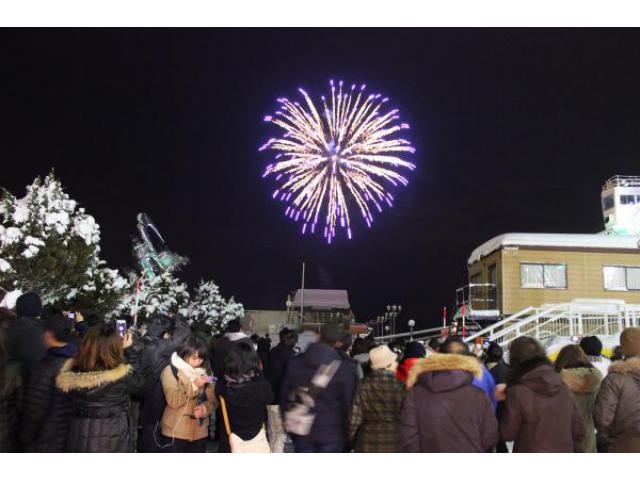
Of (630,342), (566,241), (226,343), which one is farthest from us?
(566,241)

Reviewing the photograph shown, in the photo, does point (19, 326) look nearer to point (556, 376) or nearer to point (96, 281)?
point (556, 376)

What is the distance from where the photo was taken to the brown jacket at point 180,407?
6.52 m

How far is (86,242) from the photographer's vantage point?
1198 inches

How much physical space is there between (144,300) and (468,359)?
50.0 meters

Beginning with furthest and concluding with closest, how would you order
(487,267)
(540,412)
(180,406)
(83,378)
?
(487,267) → (180,406) → (83,378) → (540,412)

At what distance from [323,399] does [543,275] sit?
67.9 feet

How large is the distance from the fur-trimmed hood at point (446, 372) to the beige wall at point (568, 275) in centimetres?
2024

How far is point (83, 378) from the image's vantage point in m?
5.65

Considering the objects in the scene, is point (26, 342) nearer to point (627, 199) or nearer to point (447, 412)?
point (447, 412)

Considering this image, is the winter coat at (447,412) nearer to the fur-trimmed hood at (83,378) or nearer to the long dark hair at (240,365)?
the long dark hair at (240,365)

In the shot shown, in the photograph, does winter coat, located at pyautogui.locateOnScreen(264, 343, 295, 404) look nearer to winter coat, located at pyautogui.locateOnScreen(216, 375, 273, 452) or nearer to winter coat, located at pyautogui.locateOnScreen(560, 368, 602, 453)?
winter coat, located at pyautogui.locateOnScreen(216, 375, 273, 452)

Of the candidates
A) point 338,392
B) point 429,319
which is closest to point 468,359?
point 338,392

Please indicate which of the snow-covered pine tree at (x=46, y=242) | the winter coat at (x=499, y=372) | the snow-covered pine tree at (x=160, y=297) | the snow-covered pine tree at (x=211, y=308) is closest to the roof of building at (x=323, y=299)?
the snow-covered pine tree at (x=160, y=297)

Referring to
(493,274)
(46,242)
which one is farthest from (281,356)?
(46,242)
